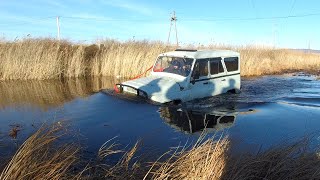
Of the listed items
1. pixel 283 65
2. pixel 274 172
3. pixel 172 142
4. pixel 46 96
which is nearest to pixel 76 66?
pixel 46 96

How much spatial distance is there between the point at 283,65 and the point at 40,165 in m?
33.9

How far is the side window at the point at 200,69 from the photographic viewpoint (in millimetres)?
11352

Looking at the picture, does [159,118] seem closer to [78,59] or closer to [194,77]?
[194,77]

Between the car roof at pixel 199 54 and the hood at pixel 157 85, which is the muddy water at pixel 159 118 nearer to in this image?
the hood at pixel 157 85

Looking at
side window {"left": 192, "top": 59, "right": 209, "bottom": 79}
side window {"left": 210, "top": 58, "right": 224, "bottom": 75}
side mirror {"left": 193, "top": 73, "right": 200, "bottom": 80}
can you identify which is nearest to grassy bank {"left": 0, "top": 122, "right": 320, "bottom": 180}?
side mirror {"left": 193, "top": 73, "right": 200, "bottom": 80}

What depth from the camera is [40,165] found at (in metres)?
4.26

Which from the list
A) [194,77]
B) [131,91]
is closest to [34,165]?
[131,91]

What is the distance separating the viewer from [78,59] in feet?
72.3

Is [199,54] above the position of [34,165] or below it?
above

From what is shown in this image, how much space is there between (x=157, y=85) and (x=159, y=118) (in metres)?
1.59

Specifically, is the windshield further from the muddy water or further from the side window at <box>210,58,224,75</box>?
the muddy water

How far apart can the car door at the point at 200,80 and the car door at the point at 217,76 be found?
0.21m

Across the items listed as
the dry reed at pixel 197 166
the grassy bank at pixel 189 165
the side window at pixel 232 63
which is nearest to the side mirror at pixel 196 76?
the side window at pixel 232 63

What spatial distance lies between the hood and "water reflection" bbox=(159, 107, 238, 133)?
67cm
